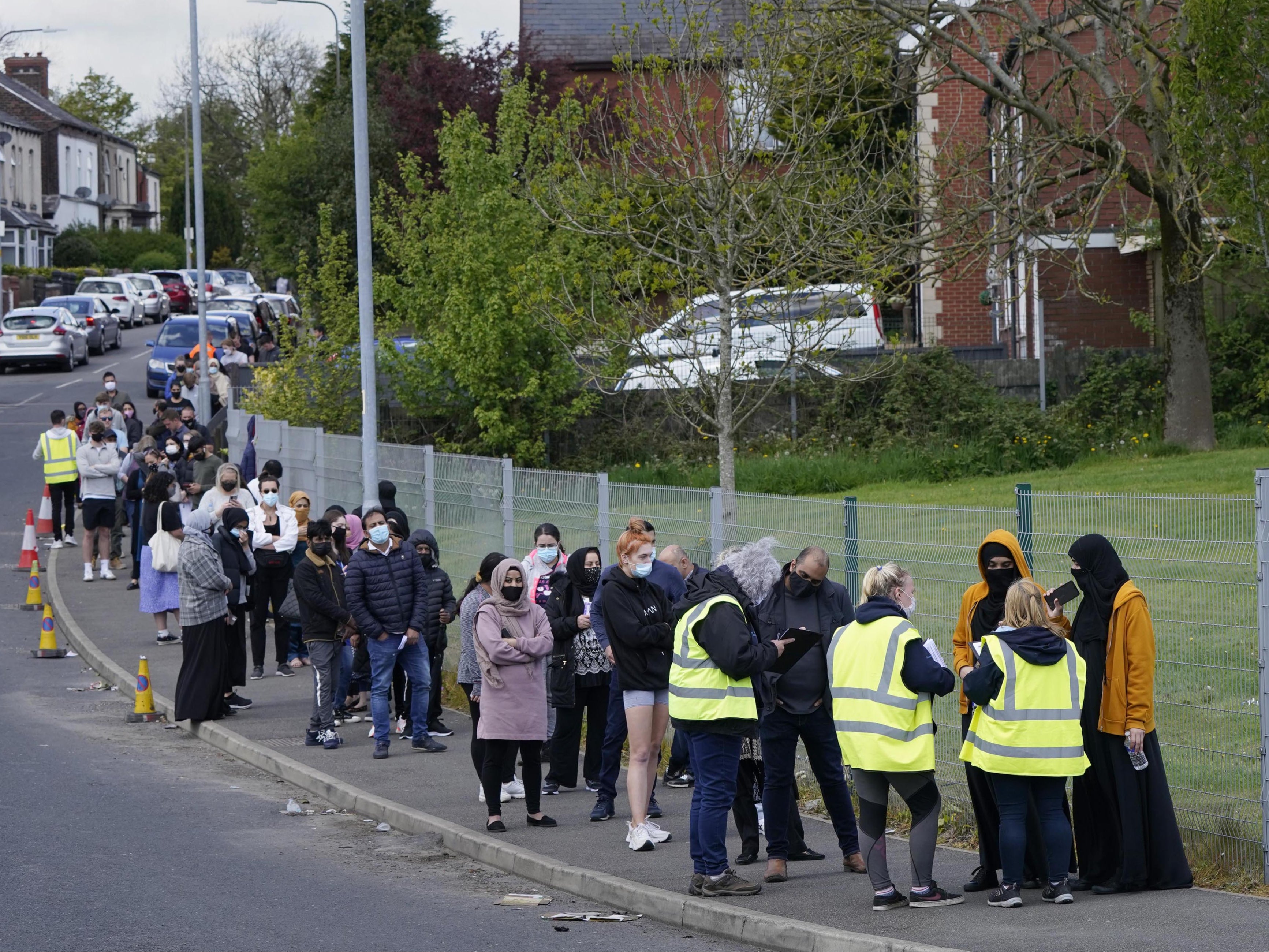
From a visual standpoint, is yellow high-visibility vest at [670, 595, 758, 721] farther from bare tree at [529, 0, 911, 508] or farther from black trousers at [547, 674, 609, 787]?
bare tree at [529, 0, 911, 508]

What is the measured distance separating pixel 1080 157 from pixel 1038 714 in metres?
17.1

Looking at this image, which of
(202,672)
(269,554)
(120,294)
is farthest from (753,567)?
(120,294)

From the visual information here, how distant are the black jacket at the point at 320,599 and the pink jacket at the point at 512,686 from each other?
9.27 feet

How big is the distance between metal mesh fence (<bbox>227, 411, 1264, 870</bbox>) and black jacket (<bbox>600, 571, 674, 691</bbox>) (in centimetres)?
150

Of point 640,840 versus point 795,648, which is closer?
point 795,648

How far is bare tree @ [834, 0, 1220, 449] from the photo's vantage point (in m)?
20.7

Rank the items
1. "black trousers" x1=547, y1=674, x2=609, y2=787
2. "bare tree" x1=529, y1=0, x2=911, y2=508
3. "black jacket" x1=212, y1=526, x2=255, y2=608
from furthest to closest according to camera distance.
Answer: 1. "bare tree" x1=529, y1=0, x2=911, y2=508
2. "black jacket" x1=212, y1=526, x2=255, y2=608
3. "black trousers" x1=547, y1=674, x2=609, y2=787

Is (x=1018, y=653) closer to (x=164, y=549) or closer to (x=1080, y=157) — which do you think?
(x=164, y=549)

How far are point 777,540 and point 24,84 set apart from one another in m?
104

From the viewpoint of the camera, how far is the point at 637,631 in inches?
353

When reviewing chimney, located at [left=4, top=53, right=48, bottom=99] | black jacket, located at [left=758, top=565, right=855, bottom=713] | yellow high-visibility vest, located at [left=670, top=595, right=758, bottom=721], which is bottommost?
yellow high-visibility vest, located at [left=670, top=595, right=758, bottom=721]

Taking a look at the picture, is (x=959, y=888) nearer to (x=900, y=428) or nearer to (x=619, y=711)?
(x=619, y=711)

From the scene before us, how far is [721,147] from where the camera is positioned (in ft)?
56.7

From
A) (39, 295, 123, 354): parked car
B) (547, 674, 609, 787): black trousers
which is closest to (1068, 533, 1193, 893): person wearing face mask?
(547, 674, 609, 787): black trousers
